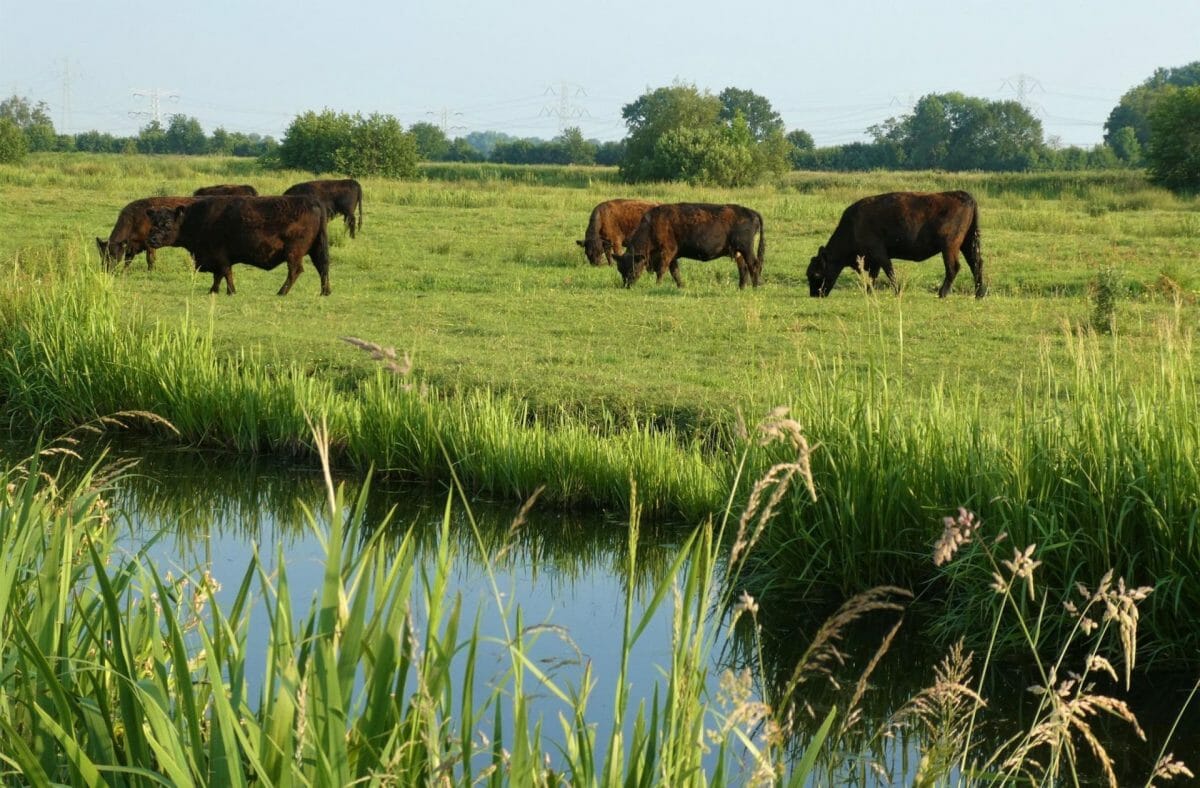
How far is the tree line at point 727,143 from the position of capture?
46.3 m

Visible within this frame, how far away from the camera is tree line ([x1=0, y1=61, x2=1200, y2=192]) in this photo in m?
46.3

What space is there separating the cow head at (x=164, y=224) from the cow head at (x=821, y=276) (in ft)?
26.3

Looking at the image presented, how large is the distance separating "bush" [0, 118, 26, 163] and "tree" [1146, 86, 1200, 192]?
1569 inches

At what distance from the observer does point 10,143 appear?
53.4m

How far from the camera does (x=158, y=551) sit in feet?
24.0

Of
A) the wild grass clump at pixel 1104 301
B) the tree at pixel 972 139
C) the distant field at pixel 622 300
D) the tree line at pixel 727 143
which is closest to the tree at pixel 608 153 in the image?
the tree line at pixel 727 143

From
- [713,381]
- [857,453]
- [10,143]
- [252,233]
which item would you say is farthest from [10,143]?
[857,453]

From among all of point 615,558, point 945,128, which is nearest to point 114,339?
point 615,558

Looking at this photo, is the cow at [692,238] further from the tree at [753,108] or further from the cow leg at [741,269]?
the tree at [753,108]

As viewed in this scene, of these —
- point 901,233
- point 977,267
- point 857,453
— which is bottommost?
point 857,453

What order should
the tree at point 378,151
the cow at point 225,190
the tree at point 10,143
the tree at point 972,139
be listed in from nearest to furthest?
1. the cow at point 225,190
2. the tree at point 378,151
3. the tree at point 10,143
4. the tree at point 972,139

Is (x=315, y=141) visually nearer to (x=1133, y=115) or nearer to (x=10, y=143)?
(x=10, y=143)

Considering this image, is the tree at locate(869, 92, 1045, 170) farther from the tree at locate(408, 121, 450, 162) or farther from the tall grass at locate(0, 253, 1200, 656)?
the tall grass at locate(0, 253, 1200, 656)

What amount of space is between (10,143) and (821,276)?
4470cm
